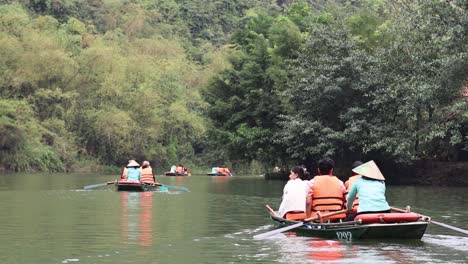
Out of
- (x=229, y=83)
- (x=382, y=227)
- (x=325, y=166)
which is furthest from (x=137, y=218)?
(x=229, y=83)

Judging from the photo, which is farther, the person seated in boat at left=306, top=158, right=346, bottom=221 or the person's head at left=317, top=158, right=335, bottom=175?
the person seated in boat at left=306, top=158, right=346, bottom=221

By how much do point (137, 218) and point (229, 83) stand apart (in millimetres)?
29864

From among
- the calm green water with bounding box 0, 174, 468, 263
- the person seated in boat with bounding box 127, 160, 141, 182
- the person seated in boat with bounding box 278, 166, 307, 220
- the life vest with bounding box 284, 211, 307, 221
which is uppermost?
the person seated in boat with bounding box 127, 160, 141, 182

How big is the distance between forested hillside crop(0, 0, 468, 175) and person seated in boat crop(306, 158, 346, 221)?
16892 millimetres

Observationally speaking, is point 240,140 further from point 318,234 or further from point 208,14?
point 208,14

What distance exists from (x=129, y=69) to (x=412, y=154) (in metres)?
38.1

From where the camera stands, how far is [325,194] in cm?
1552

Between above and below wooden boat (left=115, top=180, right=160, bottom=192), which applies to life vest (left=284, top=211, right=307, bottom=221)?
below

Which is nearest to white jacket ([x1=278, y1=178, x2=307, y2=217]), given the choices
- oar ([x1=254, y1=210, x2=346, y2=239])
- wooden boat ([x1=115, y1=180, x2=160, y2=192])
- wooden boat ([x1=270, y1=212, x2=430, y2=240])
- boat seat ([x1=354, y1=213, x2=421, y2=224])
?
oar ([x1=254, y1=210, x2=346, y2=239])

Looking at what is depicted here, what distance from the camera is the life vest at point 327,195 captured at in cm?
1548

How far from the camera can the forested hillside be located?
116ft

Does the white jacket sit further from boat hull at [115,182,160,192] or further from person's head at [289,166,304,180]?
boat hull at [115,182,160,192]

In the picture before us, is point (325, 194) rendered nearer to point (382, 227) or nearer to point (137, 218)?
point (382, 227)

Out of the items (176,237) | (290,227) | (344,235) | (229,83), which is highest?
(229,83)
